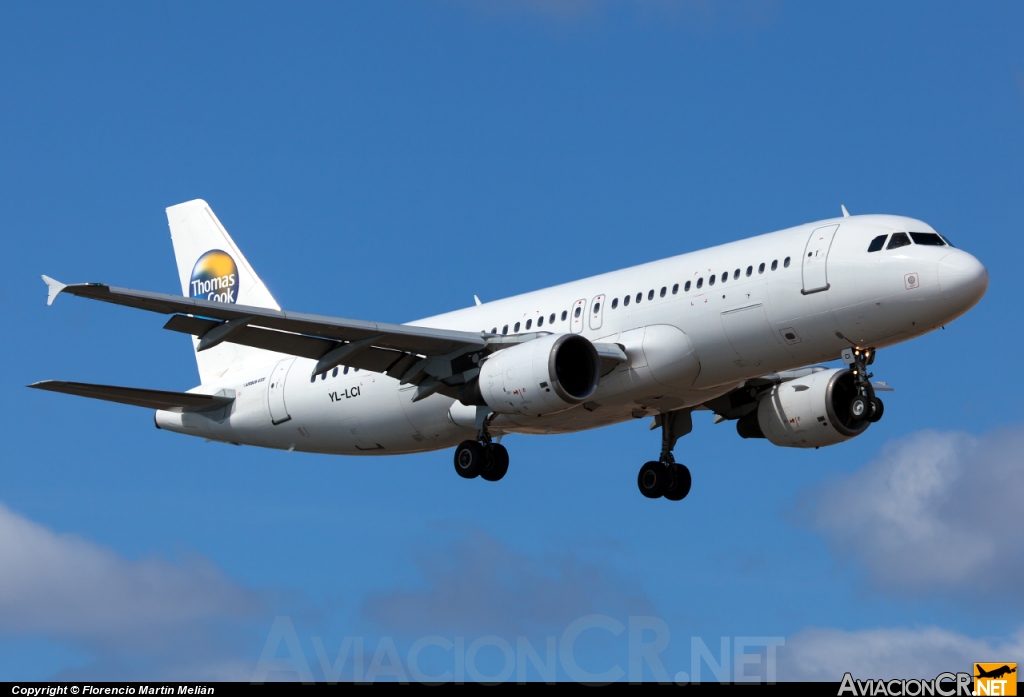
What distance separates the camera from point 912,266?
3444cm

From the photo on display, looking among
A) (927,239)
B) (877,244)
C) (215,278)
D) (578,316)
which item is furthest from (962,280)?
(215,278)

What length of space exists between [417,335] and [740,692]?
13672mm

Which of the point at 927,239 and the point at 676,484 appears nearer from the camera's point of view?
the point at 927,239

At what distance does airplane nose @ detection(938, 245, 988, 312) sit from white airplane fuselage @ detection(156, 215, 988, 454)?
2 centimetres

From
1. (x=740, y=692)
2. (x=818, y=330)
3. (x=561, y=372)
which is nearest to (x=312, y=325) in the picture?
(x=561, y=372)

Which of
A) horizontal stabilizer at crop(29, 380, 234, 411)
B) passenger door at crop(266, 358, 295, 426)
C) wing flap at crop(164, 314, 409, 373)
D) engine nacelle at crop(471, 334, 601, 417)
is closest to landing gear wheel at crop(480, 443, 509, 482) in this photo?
engine nacelle at crop(471, 334, 601, 417)

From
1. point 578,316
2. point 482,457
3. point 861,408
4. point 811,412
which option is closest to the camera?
point 861,408

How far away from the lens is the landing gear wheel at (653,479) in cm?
4291

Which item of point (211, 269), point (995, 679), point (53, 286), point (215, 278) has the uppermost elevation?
point (211, 269)

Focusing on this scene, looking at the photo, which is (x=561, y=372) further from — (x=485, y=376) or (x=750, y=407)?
(x=750, y=407)

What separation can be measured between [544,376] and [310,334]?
221 inches

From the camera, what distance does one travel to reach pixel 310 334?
122 feet

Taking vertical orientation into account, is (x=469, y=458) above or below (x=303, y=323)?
below

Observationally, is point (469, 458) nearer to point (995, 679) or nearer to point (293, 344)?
point (293, 344)
